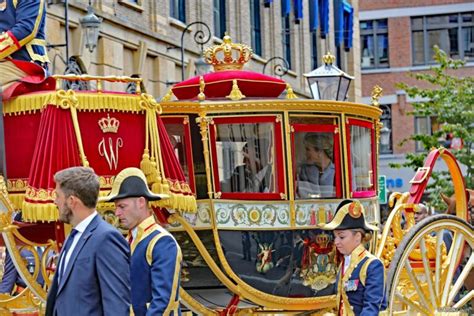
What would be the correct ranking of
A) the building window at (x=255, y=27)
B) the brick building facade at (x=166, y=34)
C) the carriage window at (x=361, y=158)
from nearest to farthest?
the carriage window at (x=361, y=158) < the brick building facade at (x=166, y=34) < the building window at (x=255, y=27)

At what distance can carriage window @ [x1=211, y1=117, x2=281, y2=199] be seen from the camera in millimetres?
11594

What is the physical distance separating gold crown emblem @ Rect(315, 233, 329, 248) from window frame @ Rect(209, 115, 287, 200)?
1.64 ft

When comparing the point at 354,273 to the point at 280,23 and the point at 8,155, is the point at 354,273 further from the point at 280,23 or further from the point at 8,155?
the point at 280,23

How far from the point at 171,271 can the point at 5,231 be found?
2.06 meters

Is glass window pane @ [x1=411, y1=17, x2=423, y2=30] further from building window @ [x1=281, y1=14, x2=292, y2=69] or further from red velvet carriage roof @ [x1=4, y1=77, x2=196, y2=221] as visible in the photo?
red velvet carriage roof @ [x1=4, y1=77, x2=196, y2=221]

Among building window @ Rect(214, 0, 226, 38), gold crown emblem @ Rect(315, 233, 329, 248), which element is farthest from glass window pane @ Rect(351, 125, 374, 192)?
building window @ Rect(214, 0, 226, 38)

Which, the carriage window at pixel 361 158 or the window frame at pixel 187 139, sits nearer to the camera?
the window frame at pixel 187 139

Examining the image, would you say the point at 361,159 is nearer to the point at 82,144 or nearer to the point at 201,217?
the point at 201,217

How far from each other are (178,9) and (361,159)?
17.8 meters

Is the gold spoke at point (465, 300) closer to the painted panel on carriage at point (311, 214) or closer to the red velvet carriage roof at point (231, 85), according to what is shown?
the painted panel on carriage at point (311, 214)

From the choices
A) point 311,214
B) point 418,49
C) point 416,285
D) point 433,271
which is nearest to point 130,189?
point 311,214

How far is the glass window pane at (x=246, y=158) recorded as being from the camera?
38.2 feet

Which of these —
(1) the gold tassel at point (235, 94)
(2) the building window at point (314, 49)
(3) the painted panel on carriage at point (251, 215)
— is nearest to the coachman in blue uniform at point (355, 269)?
(3) the painted panel on carriage at point (251, 215)

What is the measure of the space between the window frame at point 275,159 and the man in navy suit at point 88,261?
4.45m
